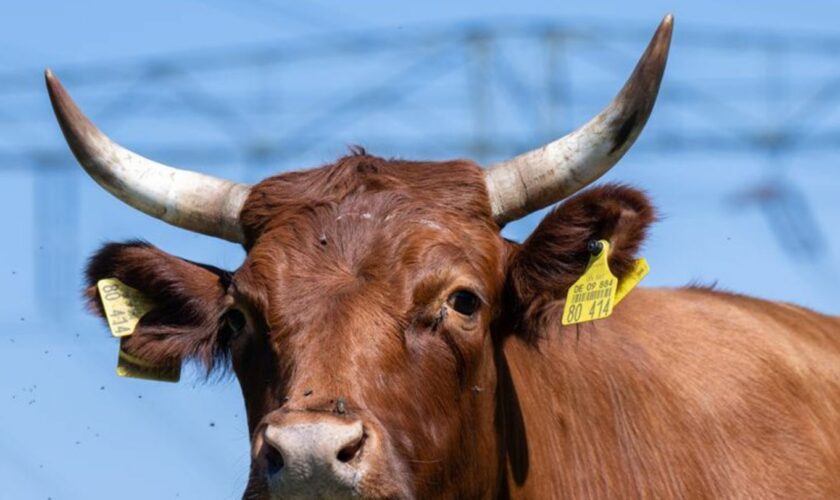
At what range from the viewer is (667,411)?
29.7 feet

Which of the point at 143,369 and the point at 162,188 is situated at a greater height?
the point at 162,188

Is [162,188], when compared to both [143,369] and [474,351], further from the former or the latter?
[474,351]

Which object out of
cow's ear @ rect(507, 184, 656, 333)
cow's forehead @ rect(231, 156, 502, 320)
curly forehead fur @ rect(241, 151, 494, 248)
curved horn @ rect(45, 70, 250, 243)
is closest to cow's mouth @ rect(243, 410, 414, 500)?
cow's forehead @ rect(231, 156, 502, 320)

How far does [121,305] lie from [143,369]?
0.36m

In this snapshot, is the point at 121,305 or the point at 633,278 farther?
the point at 121,305

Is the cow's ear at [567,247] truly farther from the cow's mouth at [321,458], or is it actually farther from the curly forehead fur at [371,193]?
the cow's mouth at [321,458]

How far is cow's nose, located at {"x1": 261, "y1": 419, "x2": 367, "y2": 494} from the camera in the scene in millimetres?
6727

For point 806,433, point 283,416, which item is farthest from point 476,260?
point 806,433

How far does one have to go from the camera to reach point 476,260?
798 cm

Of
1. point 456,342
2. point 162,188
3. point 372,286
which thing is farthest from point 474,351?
point 162,188

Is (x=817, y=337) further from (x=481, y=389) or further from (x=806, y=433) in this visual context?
(x=481, y=389)

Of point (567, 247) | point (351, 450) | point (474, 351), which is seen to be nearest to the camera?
point (351, 450)

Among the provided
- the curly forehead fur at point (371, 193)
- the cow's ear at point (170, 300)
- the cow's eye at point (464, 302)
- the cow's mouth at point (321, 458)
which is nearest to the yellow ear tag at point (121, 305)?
the cow's ear at point (170, 300)

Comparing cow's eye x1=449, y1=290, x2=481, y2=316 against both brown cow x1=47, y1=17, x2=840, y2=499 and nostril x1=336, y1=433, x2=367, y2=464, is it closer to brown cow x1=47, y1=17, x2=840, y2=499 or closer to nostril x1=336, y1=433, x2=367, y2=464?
brown cow x1=47, y1=17, x2=840, y2=499
